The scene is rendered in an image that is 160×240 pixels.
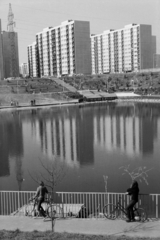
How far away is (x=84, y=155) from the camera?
25.5 m

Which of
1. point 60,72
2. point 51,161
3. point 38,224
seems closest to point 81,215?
point 38,224

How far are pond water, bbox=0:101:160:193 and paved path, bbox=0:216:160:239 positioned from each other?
11.8ft

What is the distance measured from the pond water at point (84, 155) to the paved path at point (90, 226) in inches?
142

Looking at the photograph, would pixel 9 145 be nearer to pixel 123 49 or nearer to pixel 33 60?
pixel 123 49

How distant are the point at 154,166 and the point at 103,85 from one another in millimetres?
86733

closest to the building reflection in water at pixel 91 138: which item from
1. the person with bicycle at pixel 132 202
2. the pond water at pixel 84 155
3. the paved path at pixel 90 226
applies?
the pond water at pixel 84 155

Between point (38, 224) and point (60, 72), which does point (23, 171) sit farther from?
point (60, 72)

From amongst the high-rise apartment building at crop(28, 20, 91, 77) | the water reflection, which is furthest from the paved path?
the high-rise apartment building at crop(28, 20, 91, 77)

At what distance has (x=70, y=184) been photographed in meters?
18.1

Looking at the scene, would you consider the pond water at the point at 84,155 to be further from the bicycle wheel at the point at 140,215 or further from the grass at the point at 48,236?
the grass at the point at 48,236

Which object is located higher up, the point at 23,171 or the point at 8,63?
the point at 8,63

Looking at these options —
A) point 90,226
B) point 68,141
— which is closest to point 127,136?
point 68,141

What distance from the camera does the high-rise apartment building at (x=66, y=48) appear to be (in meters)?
→ 133

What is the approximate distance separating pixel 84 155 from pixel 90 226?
48.6 ft
